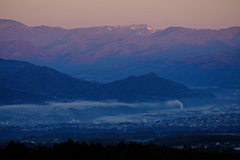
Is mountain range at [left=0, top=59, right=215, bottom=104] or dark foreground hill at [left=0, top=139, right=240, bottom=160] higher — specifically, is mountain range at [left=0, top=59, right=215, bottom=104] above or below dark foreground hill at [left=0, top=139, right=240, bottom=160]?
above

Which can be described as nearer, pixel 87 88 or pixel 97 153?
pixel 97 153

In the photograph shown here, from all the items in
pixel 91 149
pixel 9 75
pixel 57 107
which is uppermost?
pixel 9 75

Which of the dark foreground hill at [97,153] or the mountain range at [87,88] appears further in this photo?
the mountain range at [87,88]

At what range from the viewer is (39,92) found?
189m

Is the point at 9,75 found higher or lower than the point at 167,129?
higher

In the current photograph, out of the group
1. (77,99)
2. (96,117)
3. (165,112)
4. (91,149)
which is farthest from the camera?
(77,99)

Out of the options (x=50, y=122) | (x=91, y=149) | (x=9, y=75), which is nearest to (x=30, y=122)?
(x=50, y=122)

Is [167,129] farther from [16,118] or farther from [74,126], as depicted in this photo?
[16,118]

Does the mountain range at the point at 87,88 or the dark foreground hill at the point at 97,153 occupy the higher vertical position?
the mountain range at the point at 87,88

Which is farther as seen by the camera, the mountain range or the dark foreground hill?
the mountain range

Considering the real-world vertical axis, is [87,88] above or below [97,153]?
above

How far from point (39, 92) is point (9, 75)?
1403 cm

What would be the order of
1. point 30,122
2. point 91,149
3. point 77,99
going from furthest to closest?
point 77,99 < point 30,122 < point 91,149

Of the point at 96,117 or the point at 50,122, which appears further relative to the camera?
the point at 96,117
